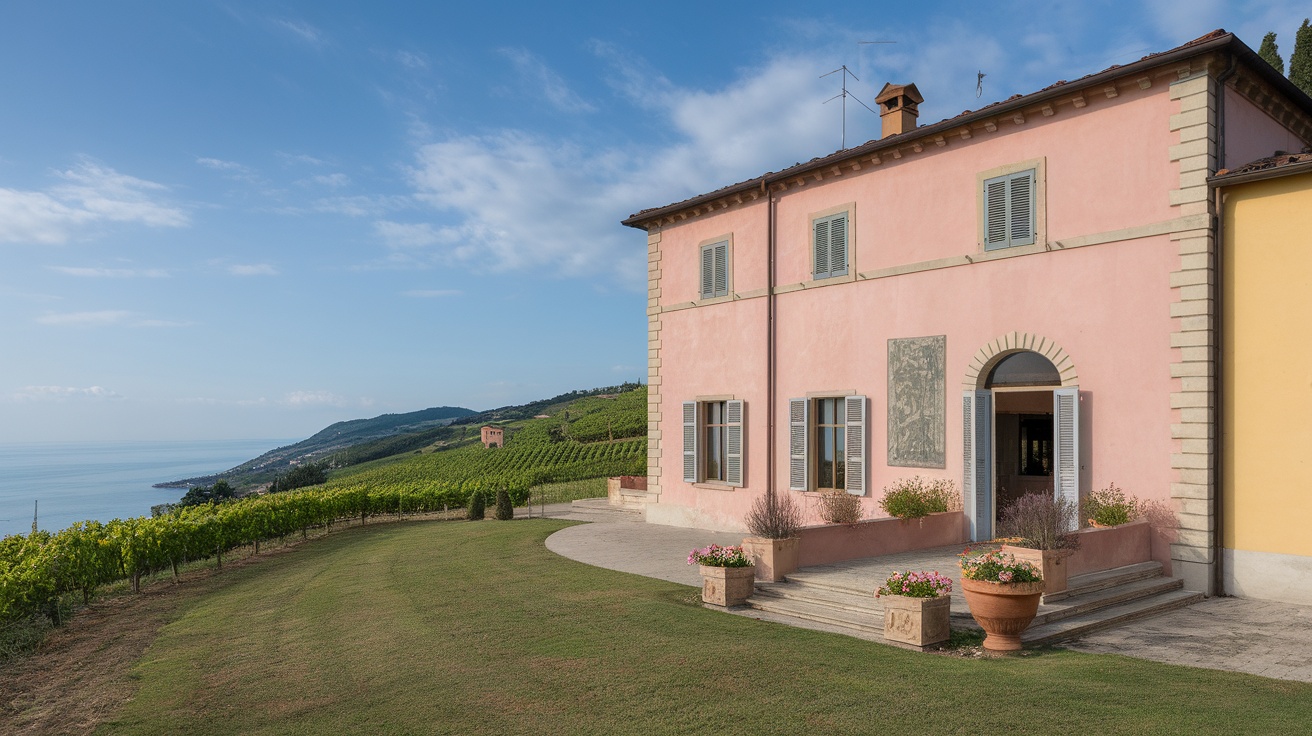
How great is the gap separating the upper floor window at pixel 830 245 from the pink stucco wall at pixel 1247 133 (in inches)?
215

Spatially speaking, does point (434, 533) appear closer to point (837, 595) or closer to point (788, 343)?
point (788, 343)

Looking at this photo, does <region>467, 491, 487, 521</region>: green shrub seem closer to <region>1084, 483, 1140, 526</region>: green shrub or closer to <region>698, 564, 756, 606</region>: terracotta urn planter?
<region>698, 564, 756, 606</region>: terracotta urn planter

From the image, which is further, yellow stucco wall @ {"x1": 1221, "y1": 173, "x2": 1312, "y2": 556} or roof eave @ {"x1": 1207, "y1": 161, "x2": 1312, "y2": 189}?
yellow stucco wall @ {"x1": 1221, "y1": 173, "x2": 1312, "y2": 556}

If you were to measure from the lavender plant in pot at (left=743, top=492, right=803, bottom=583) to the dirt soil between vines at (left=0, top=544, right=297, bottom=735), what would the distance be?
6.43m

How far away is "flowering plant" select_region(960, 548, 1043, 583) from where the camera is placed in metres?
6.95

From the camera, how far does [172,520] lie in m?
14.5

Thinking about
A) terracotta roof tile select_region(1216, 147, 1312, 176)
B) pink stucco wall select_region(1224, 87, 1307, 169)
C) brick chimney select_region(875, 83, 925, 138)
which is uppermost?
brick chimney select_region(875, 83, 925, 138)

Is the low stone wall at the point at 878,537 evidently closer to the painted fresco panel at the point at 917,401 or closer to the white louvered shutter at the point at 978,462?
the white louvered shutter at the point at 978,462

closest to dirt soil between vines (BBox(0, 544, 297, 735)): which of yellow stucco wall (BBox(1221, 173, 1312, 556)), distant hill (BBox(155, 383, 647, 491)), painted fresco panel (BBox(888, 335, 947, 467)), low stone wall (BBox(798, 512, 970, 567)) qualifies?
low stone wall (BBox(798, 512, 970, 567))

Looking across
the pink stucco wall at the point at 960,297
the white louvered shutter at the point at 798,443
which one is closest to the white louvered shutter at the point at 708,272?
the pink stucco wall at the point at 960,297

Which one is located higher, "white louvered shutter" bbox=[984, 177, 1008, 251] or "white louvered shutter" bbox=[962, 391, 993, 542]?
"white louvered shutter" bbox=[984, 177, 1008, 251]

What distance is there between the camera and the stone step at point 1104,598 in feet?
25.5

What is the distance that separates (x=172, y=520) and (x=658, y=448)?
960cm

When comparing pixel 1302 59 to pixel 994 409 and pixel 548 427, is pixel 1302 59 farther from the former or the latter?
pixel 548 427
